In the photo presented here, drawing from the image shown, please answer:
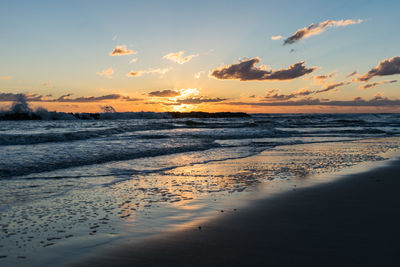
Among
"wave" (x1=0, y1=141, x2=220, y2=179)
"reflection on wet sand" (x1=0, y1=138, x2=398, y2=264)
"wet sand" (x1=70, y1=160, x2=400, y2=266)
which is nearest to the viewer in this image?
"wet sand" (x1=70, y1=160, x2=400, y2=266)

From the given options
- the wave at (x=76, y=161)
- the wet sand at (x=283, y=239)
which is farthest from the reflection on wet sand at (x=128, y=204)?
the wave at (x=76, y=161)

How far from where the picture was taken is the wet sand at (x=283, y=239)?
3.30 meters

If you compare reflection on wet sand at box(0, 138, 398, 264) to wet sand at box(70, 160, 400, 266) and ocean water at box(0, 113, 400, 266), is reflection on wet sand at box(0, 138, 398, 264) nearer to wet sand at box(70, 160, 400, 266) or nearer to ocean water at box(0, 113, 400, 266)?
ocean water at box(0, 113, 400, 266)

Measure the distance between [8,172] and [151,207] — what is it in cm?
552

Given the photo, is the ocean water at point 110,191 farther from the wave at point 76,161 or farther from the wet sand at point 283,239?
the wet sand at point 283,239

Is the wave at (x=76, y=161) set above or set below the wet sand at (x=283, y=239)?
above

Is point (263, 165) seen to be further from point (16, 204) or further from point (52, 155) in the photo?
point (52, 155)

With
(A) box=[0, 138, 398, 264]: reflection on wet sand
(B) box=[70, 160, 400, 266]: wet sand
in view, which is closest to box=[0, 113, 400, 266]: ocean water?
(A) box=[0, 138, 398, 264]: reflection on wet sand

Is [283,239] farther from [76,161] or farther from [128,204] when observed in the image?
[76,161]

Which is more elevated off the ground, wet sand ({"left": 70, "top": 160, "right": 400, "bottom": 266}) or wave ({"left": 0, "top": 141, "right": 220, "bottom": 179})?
wave ({"left": 0, "top": 141, "right": 220, "bottom": 179})

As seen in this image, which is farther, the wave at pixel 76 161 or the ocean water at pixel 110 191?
the wave at pixel 76 161

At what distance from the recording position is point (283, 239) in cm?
387

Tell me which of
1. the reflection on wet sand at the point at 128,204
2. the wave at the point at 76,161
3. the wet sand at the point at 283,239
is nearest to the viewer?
the wet sand at the point at 283,239

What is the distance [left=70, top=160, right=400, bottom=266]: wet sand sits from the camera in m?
3.30
